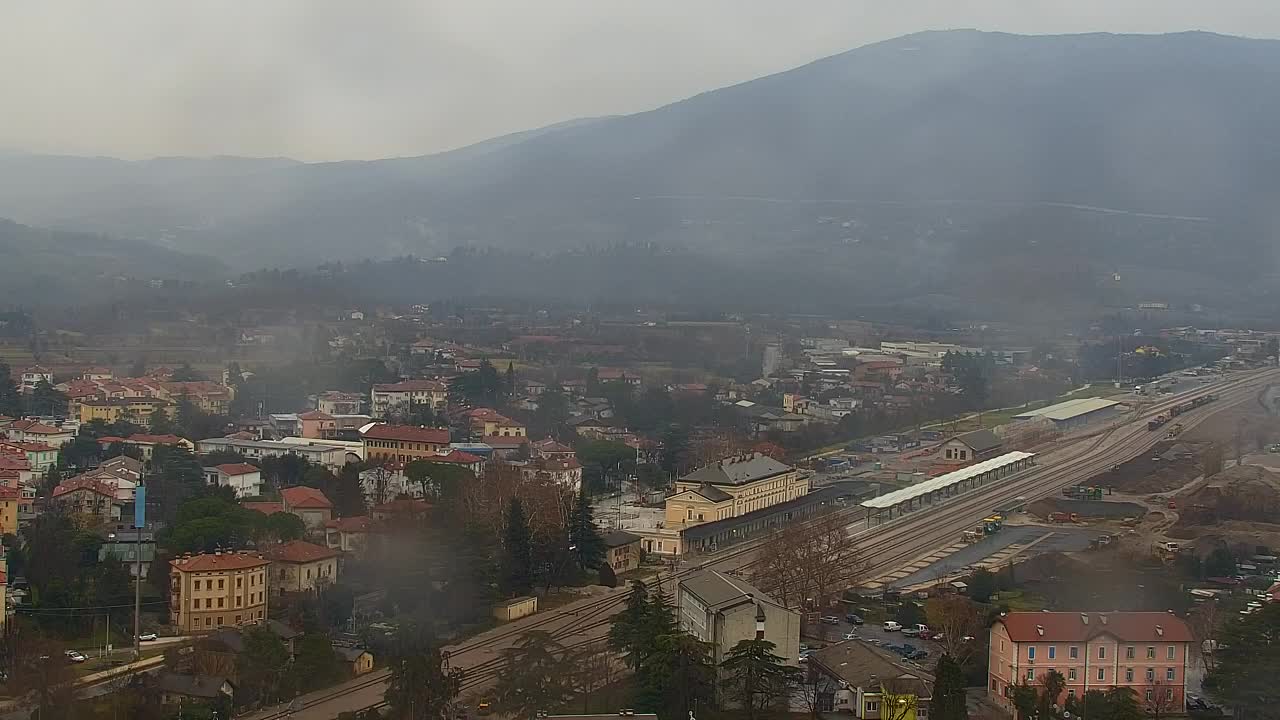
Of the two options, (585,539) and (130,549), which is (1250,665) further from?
(130,549)

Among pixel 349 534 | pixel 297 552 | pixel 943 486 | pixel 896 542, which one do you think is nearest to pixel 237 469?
pixel 349 534

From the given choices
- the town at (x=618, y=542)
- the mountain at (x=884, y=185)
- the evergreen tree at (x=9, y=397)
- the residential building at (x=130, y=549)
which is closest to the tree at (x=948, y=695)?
the town at (x=618, y=542)

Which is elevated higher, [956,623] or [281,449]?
[281,449]

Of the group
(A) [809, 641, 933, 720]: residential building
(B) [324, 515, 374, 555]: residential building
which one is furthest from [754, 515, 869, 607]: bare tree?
(B) [324, 515, 374, 555]: residential building

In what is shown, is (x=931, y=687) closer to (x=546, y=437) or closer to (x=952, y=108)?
(x=546, y=437)

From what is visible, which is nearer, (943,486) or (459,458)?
(459,458)

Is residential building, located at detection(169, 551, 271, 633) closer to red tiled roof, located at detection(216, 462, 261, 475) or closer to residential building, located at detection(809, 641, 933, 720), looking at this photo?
residential building, located at detection(809, 641, 933, 720)

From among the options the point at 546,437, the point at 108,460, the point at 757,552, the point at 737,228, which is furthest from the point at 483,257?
the point at 757,552
